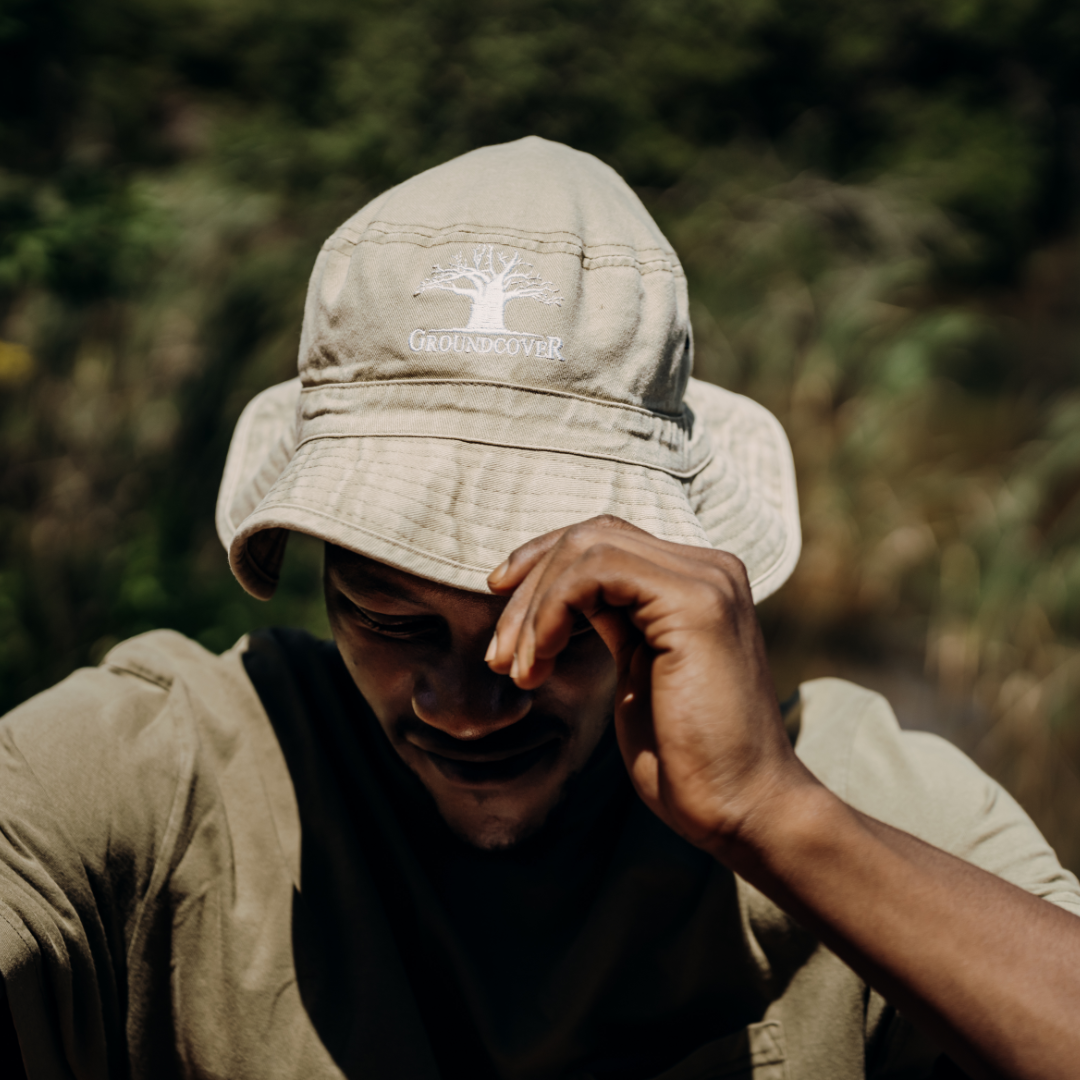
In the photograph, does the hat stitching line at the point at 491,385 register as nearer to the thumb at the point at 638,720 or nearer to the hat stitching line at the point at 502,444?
the hat stitching line at the point at 502,444

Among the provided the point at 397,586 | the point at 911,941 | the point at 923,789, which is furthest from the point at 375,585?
the point at 923,789

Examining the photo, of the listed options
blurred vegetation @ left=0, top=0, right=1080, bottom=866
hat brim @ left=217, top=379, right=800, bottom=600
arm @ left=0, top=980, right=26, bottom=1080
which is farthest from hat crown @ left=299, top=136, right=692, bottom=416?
blurred vegetation @ left=0, top=0, right=1080, bottom=866

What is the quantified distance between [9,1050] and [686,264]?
605 cm

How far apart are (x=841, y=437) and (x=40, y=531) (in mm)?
3835

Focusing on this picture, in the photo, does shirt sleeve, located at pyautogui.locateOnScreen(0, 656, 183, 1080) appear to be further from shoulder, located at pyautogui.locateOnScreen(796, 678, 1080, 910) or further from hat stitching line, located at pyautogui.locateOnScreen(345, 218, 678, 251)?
shoulder, located at pyautogui.locateOnScreen(796, 678, 1080, 910)

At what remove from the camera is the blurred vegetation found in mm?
3652

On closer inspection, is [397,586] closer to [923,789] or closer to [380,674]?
[380,674]

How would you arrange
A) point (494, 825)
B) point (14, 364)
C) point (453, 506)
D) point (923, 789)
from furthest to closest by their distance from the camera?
point (14, 364)
point (923, 789)
point (494, 825)
point (453, 506)

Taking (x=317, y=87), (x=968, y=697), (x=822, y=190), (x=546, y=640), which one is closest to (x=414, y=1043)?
(x=546, y=640)

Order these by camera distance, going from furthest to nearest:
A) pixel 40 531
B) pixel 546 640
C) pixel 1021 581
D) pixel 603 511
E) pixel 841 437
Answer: pixel 841 437, pixel 1021 581, pixel 40 531, pixel 603 511, pixel 546 640

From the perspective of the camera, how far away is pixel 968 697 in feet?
14.4

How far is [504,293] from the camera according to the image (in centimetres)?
142

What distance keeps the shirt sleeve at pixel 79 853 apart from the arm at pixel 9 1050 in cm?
5

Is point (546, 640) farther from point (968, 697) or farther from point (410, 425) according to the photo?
point (968, 697)
